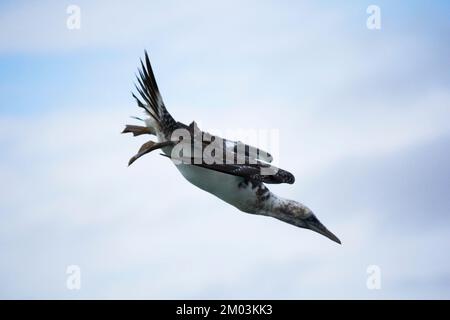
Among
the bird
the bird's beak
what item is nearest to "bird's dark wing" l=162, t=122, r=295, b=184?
the bird

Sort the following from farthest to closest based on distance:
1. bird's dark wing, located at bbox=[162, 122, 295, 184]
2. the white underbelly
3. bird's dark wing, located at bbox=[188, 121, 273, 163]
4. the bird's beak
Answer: the bird's beak < bird's dark wing, located at bbox=[188, 121, 273, 163] < the white underbelly < bird's dark wing, located at bbox=[162, 122, 295, 184]

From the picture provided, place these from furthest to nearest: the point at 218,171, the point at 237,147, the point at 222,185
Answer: the point at 237,147 → the point at 222,185 → the point at 218,171

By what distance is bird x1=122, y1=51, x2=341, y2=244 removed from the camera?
17406mm

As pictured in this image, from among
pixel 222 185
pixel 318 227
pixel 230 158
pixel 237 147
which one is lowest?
pixel 318 227

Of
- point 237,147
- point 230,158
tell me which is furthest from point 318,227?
point 230,158

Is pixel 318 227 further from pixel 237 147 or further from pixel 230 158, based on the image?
pixel 230 158

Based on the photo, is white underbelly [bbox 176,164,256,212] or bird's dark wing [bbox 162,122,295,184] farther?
white underbelly [bbox 176,164,256,212]

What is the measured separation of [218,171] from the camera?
16719 mm

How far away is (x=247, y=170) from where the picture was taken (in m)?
16.7

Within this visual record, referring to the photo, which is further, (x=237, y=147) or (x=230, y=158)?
(x=237, y=147)

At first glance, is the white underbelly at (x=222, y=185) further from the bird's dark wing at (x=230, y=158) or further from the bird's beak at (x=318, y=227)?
the bird's beak at (x=318, y=227)

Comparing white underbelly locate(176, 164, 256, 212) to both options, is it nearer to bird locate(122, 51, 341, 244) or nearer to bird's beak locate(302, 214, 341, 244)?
bird locate(122, 51, 341, 244)

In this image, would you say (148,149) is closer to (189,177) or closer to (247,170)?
(189,177)

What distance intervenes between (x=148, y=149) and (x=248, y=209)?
8.31 feet
